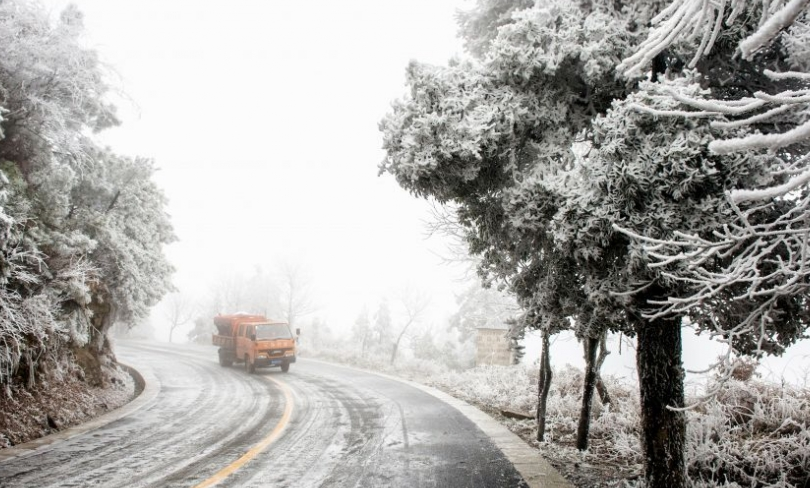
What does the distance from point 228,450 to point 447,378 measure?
436 inches

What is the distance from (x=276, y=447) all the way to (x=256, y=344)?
10648 millimetres

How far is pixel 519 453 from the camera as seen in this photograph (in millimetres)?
7152

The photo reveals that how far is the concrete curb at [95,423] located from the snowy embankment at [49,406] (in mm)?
185

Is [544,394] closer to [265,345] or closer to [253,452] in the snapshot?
[253,452]

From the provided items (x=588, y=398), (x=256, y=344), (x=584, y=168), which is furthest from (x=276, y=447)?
(x=256, y=344)

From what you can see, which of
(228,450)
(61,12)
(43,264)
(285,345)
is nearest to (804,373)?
(228,450)

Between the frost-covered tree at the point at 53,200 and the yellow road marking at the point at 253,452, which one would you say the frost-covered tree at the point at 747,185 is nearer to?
the yellow road marking at the point at 253,452

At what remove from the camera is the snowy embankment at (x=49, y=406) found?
275 inches

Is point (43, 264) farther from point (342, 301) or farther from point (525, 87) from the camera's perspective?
point (342, 301)

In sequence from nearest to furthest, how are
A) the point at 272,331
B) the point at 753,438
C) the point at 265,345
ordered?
the point at 753,438
the point at 265,345
the point at 272,331

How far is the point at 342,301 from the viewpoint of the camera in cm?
10319

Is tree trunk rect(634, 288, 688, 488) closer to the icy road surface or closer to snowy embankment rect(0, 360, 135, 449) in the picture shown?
the icy road surface

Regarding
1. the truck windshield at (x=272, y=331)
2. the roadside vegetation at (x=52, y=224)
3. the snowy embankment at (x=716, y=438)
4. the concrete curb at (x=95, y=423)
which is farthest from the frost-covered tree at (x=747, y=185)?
the truck windshield at (x=272, y=331)

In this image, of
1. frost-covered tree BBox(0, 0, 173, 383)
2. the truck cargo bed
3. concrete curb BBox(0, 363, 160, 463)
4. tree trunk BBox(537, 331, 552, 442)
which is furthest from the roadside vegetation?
tree trunk BBox(537, 331, 552, 442)
